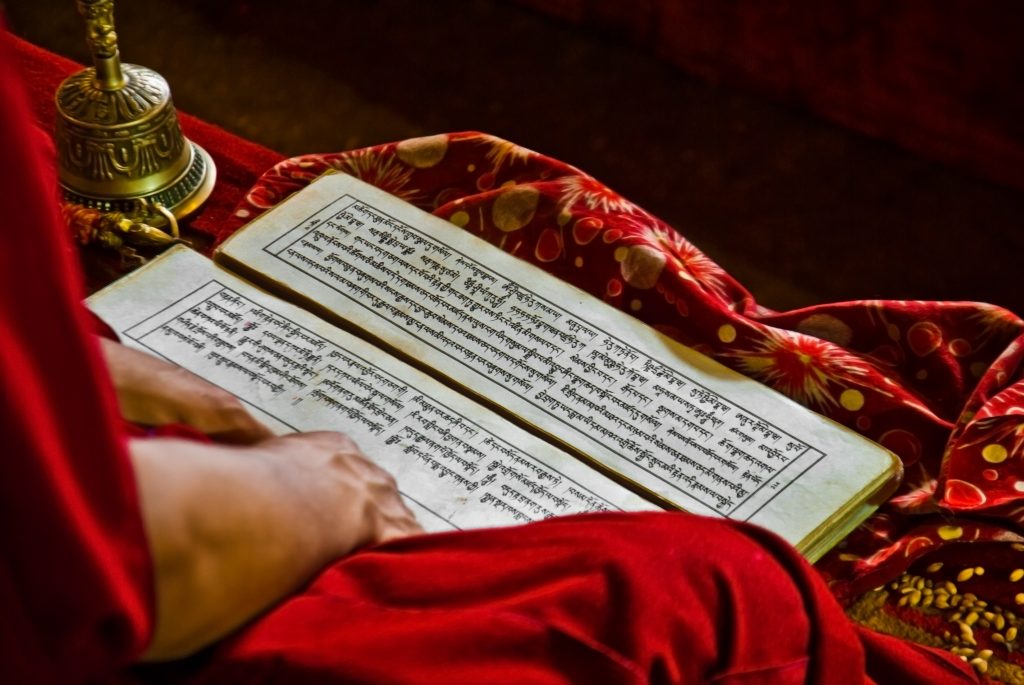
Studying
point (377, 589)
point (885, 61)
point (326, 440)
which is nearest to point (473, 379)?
point (326, 440)

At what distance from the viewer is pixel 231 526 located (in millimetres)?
644

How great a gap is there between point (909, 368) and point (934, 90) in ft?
3.35

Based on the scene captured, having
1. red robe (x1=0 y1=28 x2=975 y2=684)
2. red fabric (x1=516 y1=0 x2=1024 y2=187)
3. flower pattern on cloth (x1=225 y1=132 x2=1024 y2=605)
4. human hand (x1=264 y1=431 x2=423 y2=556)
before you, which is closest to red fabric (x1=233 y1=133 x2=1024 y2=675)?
flower pattern on cloth (x1=225 y1=132 x2=1024 y2=605)

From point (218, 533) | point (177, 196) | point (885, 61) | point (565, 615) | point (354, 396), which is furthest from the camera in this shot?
point (885, 61)

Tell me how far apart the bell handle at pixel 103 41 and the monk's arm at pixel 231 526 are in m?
0.58

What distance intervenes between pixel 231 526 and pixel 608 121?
1628mm

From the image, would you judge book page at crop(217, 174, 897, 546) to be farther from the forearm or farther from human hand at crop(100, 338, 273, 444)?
the forearm

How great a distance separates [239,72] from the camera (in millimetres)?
2285

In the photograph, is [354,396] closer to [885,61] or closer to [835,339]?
[835,339]

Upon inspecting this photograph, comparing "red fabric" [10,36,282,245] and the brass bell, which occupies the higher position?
the brass bell

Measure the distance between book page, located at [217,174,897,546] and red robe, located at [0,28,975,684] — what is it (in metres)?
0.17

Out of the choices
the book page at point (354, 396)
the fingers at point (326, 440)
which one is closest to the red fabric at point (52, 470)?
the fingers at point (326, 440)

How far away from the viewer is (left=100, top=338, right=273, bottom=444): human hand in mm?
841

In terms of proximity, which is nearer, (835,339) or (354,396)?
(354,396)
